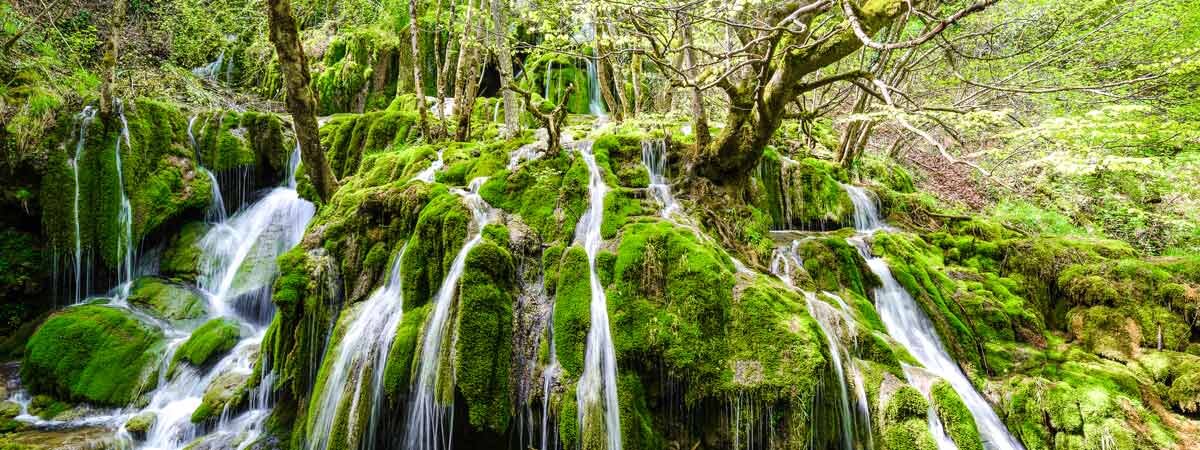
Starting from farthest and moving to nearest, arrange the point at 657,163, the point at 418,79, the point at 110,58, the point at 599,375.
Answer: the point at 418,79, the point at 110,58, the point at 657,163, the point at 599,375

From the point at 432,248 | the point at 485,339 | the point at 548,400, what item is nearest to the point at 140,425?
the point at 432,248

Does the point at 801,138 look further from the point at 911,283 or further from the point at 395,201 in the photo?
the point at 395,201

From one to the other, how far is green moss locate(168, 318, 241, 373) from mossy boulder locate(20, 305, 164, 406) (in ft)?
1.22

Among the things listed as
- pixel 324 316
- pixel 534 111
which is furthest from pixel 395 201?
pixel 534 111

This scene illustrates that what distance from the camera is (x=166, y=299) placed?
8.29 metres

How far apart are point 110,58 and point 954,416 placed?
12.9 m

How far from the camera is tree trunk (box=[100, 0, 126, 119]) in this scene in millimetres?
7719

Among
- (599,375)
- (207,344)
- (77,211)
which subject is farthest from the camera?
(77,211)

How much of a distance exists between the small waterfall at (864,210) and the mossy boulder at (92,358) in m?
11.8

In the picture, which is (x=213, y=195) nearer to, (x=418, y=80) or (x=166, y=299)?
(x=166, y=299)

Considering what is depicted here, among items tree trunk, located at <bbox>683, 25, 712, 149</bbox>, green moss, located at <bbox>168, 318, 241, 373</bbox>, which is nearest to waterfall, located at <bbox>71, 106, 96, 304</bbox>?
green moss, located at <bbox>168, 318, 241, 373</bbox>

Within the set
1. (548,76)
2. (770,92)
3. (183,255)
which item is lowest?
(183,255)

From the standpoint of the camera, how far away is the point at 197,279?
8.88m

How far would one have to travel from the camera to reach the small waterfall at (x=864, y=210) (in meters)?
8.68
